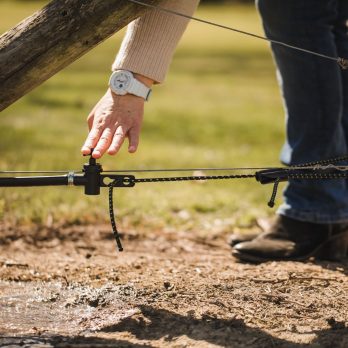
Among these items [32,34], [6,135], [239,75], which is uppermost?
[239,75]

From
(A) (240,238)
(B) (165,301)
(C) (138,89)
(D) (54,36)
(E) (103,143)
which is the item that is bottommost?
(B) (165,301)

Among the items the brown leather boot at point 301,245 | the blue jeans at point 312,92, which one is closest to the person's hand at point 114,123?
the blue jeans at point 312,92

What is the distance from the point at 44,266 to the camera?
369 cm

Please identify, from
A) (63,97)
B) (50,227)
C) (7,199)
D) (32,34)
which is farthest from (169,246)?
(63,97)

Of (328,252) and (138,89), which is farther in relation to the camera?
(328,252)

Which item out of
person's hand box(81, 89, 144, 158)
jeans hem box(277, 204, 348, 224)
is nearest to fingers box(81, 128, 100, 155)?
person's hand box(81, 89, 144, 158)

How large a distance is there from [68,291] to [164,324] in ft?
1.97

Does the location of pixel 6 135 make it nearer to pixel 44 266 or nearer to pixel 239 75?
pixel 44 266

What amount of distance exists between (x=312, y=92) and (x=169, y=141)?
158 inches

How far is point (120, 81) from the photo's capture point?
10.1ft

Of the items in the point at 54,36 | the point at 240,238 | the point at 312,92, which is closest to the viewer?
the point at 54,36

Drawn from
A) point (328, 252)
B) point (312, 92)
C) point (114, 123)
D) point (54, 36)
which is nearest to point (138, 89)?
point (114, 123)

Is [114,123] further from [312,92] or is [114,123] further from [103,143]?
[312,92]

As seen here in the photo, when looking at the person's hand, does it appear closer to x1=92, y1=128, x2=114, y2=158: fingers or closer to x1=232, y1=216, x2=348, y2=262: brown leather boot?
x1=92, y1=128, x2=114, y2=158: fingers
